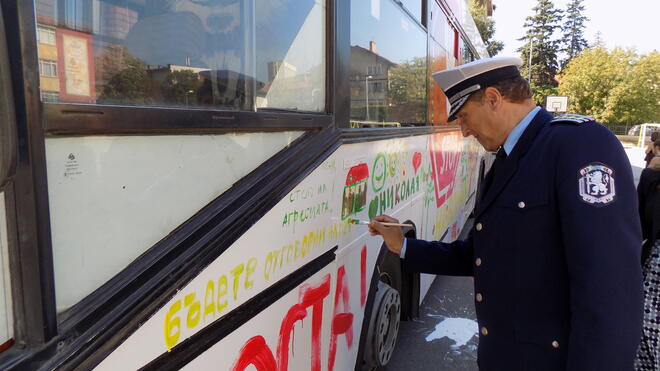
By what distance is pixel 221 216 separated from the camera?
4.79 feet

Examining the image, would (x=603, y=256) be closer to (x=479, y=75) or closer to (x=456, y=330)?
(x=479, y=75)

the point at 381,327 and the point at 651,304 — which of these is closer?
the point at 651,304

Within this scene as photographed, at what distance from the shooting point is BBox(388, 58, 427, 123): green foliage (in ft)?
10.7

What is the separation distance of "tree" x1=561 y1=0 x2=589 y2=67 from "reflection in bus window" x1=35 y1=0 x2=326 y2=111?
63.6 meters

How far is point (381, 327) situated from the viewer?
10.1 feet

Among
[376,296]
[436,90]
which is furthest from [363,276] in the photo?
[436,90]

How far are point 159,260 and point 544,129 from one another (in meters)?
1.30

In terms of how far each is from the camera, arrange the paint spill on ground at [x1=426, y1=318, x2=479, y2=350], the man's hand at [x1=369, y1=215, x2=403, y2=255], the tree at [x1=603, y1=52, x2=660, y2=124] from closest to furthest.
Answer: the man's hand at [x1=369, y1=215, x2=403, y2=255] → the paint spill on ground at [x1=426, y1=318, x2=479, y2=350] → the tree at [x1=603, y1=52, x2=660, y2=124]

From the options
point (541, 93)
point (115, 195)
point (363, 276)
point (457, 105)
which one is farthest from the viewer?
point (541, 93)

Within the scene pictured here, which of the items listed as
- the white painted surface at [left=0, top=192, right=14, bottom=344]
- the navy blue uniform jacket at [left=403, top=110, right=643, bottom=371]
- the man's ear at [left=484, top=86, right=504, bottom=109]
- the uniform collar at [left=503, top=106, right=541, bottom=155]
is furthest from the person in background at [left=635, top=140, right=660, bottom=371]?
the white painted surface at [left=0, top=192, right=14, bottom=344]

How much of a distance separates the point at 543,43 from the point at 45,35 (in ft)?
208

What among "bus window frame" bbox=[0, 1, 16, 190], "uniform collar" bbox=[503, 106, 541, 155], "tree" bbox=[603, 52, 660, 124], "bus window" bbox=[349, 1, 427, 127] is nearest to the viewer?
"bus window frame" bbox=[0, 1, 16, 190]

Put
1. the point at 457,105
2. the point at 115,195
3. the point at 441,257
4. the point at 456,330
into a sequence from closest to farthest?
the point at 115,195
the point at 457,105
the point at 441,257
the point at 456,330

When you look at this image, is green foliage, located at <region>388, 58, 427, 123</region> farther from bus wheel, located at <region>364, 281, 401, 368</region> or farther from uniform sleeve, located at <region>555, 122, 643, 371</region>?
uniform sleeve, located at <region>555, 122, 643, 371</region>
